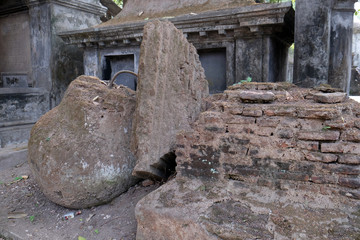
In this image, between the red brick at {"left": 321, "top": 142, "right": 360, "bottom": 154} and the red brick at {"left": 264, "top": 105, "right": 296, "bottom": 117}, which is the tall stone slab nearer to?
the red brick at {"left": 264, "top": 105, "right": 296, "bottom": 117}

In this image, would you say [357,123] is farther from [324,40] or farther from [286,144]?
[324,40]

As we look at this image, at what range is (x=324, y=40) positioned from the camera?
168 inches

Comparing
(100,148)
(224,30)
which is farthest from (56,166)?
(224,30)

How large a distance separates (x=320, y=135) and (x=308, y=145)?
100 mm

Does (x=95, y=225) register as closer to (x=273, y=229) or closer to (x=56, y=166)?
(x=56, y=166)

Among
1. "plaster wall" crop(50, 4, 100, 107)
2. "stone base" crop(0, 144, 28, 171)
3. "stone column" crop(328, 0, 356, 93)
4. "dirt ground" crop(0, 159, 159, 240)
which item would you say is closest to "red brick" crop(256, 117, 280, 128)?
"dirt ground" crop(0, 159, 159, 240)

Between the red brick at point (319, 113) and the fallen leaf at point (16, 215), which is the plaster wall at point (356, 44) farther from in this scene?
the fallen leaf at point (16, 215)

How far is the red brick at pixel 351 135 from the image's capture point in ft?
6.07

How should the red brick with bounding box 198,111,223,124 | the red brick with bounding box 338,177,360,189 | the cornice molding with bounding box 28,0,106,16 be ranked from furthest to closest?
1. the cornice molding with bounding box 28,0,106,16
2. the red brick with bounding box 198,111,223,124
3. the red brick with bounding box 338,177,360,189

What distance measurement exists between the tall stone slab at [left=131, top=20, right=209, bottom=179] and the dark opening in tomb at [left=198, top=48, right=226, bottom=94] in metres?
2.59

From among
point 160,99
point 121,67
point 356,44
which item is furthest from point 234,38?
point 356,44

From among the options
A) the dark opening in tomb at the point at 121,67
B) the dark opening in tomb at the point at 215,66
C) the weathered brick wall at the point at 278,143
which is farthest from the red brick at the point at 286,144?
the dark opening in tomb at the point at 121,67

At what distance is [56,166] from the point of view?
8.45ft

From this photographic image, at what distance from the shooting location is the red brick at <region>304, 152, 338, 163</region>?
6.15 ft
